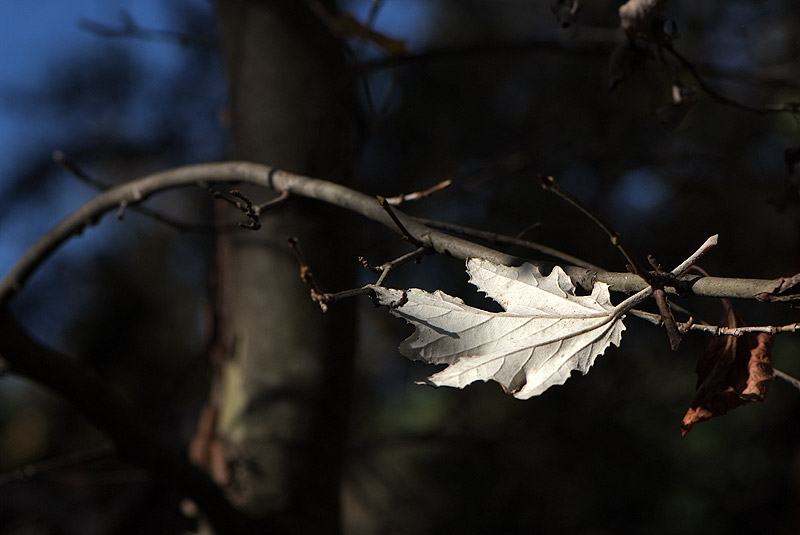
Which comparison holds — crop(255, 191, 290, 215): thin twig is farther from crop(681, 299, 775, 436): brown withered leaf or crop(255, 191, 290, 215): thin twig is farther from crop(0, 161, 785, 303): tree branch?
crop(681, 299, 775, 436): brown withered leaf

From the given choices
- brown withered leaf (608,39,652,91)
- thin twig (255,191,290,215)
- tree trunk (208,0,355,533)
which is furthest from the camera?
tree trunk (208,0,355,533)

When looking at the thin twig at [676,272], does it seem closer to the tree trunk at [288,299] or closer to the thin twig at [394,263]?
the thin twig at [394,263]

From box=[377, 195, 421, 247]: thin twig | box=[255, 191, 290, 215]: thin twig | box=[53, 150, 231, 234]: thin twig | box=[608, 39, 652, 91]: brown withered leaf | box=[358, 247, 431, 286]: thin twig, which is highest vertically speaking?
box=[608, 39, 652, 91]: brown withered leaf

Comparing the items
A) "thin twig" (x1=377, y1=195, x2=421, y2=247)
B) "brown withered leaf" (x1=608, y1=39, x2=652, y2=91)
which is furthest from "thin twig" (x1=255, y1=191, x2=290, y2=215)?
"brown withered leaf" (x1=608, y1=39, x2=652, y2=91)

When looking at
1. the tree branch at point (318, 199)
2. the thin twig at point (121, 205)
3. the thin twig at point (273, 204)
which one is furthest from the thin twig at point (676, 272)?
the thin twig at point (121, 205)

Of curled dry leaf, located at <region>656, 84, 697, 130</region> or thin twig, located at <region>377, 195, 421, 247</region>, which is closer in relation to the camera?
thin twig, located at <region>377, 195, 421, 247</region>

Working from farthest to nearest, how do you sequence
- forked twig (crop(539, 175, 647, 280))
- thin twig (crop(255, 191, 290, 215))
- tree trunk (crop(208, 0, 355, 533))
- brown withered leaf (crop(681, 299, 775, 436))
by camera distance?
tree trunk (crop(208, 0, 355, 533)) < thin twig (crop(255, 191, 290, 215)) < brown withered leaf (crop(681, 299, 775, 436)) < forked twig (crop(539, 175, 647, 280))

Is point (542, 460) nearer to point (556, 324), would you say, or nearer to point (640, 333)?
point (640, 333)

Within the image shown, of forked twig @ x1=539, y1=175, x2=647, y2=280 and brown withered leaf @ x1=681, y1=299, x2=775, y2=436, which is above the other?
forked twig @ x1=539, y1=175, x2=647, y2=280
